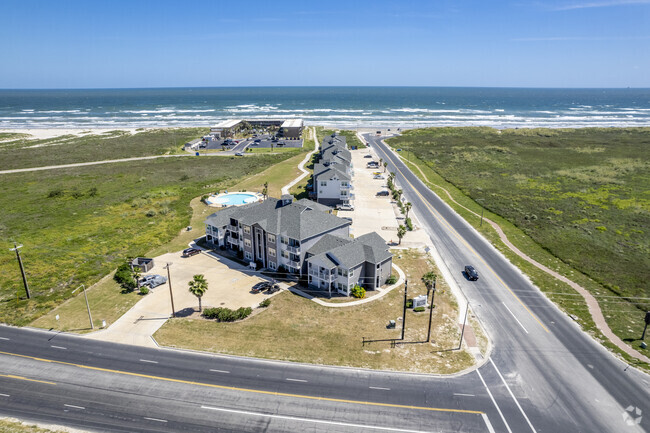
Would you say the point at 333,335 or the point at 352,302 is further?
the point at 352,302

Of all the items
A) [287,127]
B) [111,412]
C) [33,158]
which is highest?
[287,127]

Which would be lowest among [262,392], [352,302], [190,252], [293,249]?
[262,392]

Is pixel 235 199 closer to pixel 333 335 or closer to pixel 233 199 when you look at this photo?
pixel 233 199

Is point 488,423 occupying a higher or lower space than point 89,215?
lower

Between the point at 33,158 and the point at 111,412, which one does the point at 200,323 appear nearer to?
the point at 111,412

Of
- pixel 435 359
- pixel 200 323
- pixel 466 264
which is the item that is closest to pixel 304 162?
pixel 466 264

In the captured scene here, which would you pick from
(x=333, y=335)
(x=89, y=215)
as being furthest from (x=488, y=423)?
(x=89, y=215)

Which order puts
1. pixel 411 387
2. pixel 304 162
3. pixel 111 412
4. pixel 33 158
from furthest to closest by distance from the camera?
pixel 33 158, pixel 304 162, pixel 411 387, pixel 111 412
